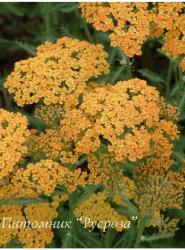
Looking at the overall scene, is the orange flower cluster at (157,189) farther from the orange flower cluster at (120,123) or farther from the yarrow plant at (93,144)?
the orange flower cluster at (120,123)

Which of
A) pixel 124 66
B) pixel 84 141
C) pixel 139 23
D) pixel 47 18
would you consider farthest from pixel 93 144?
pixel 47 18

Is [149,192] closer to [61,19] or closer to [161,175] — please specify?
[161,175]

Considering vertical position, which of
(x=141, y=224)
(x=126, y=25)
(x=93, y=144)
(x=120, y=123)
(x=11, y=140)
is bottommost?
(x=141, y=224)

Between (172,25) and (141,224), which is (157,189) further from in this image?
(172,25)

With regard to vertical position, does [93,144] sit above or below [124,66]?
below

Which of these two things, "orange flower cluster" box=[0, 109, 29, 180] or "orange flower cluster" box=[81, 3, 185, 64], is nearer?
"orange flower cluster" box=[0, 109, 29, 180]

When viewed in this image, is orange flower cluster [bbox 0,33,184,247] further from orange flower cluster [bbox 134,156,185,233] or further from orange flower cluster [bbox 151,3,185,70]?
orange flower cluster [bbox 151,3,185,70]

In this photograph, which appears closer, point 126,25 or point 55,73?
point 55,73

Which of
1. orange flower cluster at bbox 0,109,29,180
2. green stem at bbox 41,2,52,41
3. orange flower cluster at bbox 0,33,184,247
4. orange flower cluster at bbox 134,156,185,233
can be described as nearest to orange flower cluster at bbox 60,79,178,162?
orange flower cluster at bbox 0,33,184,247
